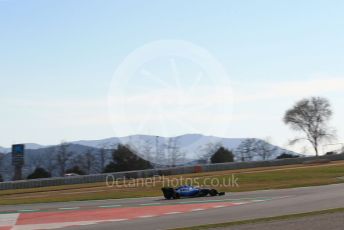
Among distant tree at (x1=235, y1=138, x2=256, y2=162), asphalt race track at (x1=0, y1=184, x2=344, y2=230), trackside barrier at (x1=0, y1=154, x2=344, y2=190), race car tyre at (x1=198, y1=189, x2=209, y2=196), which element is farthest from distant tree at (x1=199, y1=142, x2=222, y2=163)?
asphalt race track at (x1=0, y1=184, x2=344, y2=230)

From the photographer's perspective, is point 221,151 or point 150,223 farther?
point 221,151

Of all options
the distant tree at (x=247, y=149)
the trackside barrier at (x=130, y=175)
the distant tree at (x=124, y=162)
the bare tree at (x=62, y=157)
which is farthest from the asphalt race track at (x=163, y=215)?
the distant tree at (x=247, y=149)

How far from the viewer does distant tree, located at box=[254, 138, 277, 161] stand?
125 metres

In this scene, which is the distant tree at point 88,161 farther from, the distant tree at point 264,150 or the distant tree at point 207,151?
the distant tree at point 264,150

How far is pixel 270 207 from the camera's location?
20.5 metres

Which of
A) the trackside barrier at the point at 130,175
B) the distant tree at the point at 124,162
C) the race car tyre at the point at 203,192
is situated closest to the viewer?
the race car tyre at the point at 203,192

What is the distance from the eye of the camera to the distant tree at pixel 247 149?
117 metres

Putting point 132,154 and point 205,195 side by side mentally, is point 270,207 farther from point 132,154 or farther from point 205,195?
point 132,154

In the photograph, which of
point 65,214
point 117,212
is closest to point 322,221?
point 117,212

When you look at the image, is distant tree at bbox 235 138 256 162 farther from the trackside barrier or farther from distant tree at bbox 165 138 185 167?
the trackside barrier

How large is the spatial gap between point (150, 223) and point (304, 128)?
10993 centimetres

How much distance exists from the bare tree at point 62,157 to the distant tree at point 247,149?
113 feet

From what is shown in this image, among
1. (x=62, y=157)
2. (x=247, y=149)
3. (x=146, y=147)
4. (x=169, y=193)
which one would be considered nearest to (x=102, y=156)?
(x=62, y=157)

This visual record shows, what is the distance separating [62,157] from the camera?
337ft
